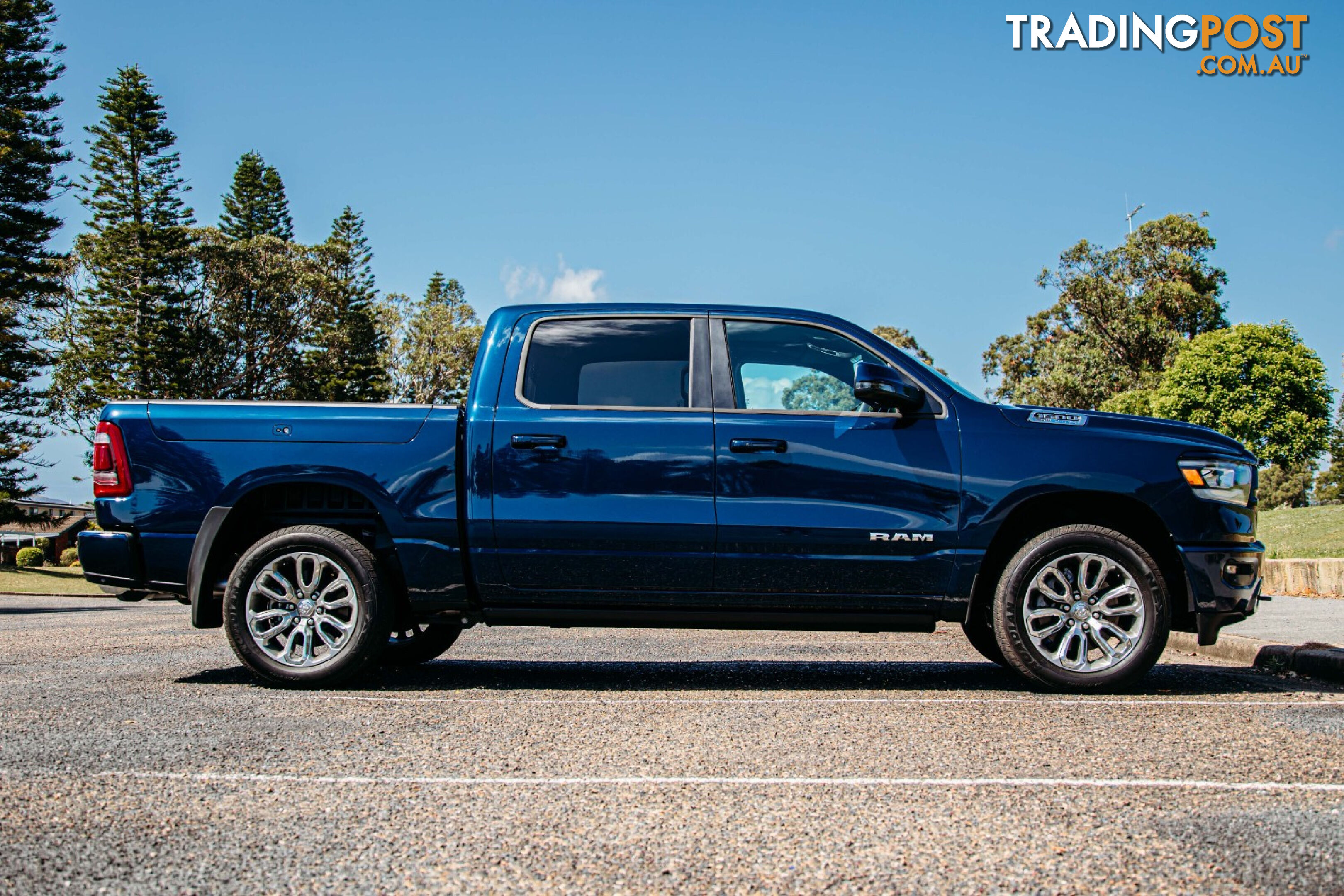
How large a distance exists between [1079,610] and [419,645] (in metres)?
3.77

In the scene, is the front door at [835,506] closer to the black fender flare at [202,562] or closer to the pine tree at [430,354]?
the black fender flare at [202,562]

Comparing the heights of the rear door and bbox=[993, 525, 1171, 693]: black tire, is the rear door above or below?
above

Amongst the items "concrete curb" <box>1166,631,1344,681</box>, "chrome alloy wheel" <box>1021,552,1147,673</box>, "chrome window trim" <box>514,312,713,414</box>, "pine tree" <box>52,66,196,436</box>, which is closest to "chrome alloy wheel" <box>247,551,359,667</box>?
"chrome window trim" <box>514,312,713,414</box>

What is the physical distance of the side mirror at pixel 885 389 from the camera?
552cm

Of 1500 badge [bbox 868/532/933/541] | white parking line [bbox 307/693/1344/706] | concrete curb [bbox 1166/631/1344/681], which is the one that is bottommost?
concrete curb [bbox 1166/631/1344/681]

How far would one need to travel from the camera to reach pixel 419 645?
6.70 meters

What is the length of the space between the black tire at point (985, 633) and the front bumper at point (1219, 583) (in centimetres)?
98

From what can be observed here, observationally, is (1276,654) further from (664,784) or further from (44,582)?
(44,582)

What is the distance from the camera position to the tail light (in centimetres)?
575

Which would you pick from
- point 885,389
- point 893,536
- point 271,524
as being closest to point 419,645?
point 271,524

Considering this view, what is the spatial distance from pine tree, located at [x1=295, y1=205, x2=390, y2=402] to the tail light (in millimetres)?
40143

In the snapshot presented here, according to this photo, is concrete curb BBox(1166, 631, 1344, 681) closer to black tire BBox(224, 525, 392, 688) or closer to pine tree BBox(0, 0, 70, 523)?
black tire BBox(224, 525, 392, 688)

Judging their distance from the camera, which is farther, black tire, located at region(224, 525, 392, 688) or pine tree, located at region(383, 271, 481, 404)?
pine tree, located at region(383, 271, 481, 404)

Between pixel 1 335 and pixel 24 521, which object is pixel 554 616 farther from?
pixel 24 521
